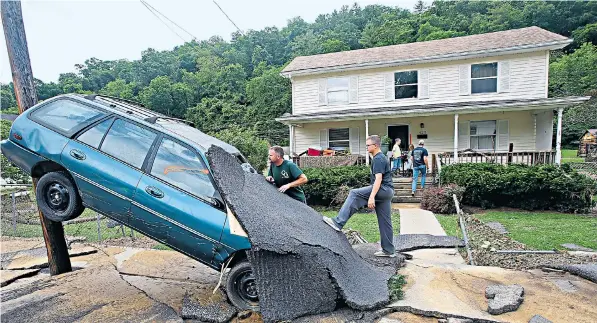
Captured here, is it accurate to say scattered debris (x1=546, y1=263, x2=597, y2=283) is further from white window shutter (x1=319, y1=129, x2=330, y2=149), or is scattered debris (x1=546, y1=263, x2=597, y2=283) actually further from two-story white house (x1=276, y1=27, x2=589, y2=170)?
white window shutter (x1=319, y1=129, x2=330, y2=149)

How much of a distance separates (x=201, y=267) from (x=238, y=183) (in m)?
2.31

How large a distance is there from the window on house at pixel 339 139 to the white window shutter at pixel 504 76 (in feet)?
22.5

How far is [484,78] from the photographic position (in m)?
14.7

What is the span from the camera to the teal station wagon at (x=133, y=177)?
344 centimetres

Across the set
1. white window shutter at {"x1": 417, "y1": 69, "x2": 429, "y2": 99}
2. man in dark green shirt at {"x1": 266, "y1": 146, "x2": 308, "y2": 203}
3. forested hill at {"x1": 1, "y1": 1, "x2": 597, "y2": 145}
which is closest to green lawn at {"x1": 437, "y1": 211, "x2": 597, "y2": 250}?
man in dark green shirt at {"x1": 266, "y1": 146, "x2": 308, "y2": 203}

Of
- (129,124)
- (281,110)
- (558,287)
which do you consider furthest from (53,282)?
(281,110)

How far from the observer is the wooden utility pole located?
4.50 metres

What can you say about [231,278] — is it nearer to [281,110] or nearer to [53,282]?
[53,282]

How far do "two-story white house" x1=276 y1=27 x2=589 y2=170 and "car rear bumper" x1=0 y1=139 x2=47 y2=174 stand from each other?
12559 millimetres

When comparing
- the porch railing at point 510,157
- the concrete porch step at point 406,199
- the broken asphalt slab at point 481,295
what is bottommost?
the concrete porch step at point 406,199

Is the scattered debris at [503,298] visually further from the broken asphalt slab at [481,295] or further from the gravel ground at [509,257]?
the gravel ground at [509,257]

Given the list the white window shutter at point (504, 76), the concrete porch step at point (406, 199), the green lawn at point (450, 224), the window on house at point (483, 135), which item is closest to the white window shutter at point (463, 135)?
the window on house at point (483, 135)

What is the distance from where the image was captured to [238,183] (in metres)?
3.49

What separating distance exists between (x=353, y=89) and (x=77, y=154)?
14.0m
